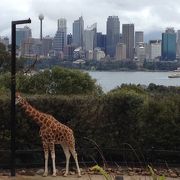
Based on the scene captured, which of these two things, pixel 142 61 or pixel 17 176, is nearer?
pixel 17 176

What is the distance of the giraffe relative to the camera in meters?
10.7

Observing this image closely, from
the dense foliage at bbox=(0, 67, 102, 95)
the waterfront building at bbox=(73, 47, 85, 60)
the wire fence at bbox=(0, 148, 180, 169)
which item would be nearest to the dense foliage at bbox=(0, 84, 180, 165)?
the wire fence at bbox=(0, 148, 180, 169)

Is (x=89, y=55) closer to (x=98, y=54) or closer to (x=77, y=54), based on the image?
(x=98, y=54)

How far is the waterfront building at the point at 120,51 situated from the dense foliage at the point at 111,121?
44849mm

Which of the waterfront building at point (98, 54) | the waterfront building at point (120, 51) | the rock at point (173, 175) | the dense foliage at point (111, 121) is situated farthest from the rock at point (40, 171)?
the waterfront building at point (120, 51)

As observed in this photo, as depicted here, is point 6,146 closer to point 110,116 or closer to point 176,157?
point 110,116

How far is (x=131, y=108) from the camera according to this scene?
39.7 feet

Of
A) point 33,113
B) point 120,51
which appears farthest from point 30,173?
point 120,51

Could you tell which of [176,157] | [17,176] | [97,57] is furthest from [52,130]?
[97,57]

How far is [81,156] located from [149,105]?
→ 6.84 ft

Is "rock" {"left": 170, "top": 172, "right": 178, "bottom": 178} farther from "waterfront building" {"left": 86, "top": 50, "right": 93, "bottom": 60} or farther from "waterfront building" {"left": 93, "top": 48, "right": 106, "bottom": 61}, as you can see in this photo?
"waterfront building" {"left": 93, "top": 48, "right": 106, "bottom": 61}

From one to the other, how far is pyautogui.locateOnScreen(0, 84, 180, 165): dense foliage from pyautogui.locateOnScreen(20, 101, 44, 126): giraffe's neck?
0.82 meters

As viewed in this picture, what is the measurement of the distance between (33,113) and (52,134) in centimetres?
66

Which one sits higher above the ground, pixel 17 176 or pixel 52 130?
pixel 52 130
